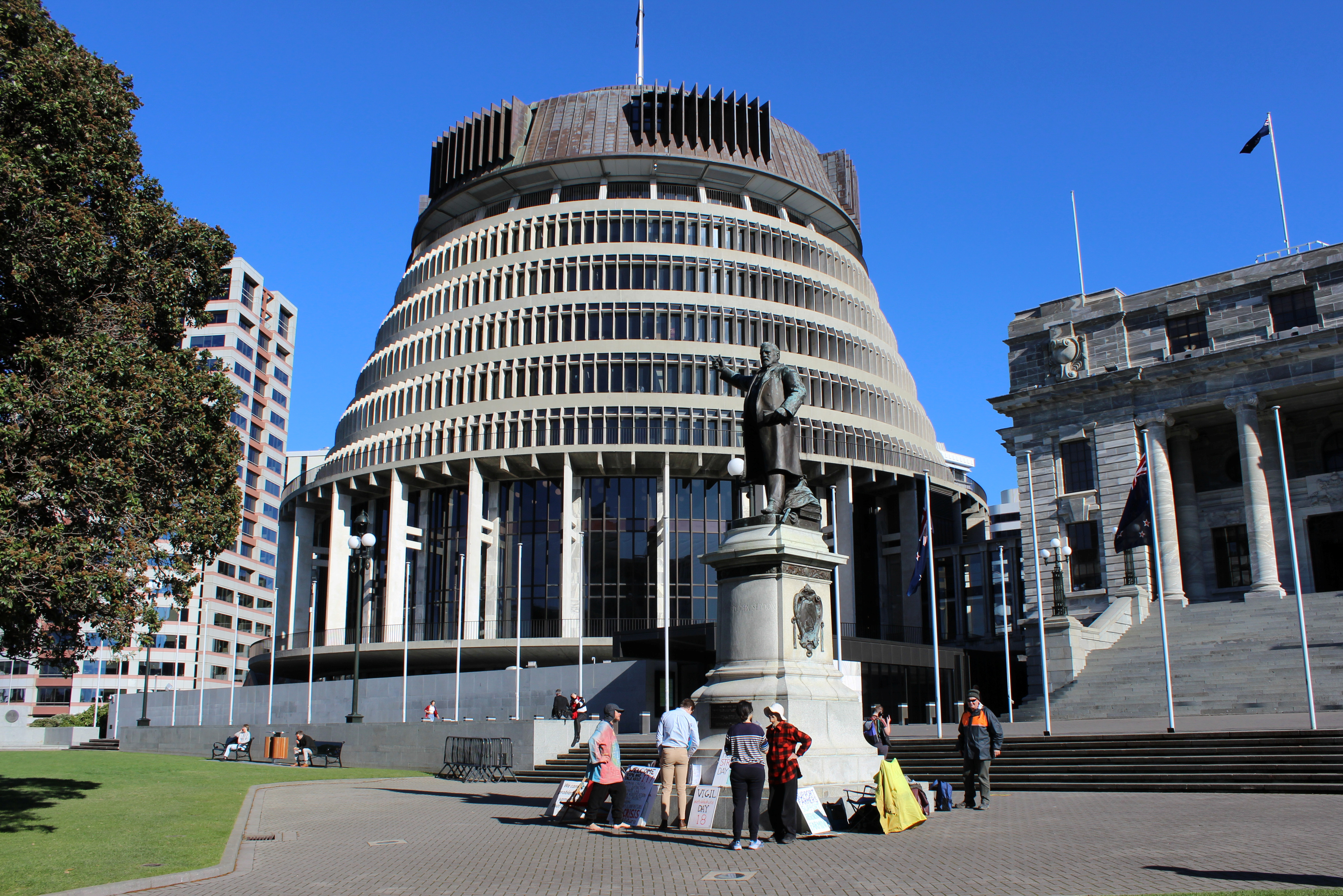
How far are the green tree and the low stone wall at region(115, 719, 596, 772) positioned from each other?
521 inches

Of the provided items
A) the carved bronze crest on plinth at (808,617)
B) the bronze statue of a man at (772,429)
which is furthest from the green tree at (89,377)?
the carved bronze crest on plinth at (808,617)

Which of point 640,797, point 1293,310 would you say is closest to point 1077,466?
point 1293,310

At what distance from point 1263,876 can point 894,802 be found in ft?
16.5

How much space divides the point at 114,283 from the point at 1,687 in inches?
4186

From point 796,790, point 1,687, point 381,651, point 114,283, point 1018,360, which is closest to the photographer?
point 796,790

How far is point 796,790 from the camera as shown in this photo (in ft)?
45.8

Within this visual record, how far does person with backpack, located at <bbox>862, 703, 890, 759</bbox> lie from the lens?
23.4 metres

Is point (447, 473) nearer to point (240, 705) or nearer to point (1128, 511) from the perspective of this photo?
point (240, 705)

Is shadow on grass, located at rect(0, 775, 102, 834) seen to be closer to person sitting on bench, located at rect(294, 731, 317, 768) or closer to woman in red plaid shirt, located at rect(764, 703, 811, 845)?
person sitting on bench, located at rect(294, 731, 317, 768)

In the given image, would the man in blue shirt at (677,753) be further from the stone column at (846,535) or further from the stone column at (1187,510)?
the stone column at (846,535)

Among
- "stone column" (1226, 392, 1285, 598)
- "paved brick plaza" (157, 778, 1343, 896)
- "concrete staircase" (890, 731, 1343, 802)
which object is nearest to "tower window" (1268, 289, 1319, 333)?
"stone column" (1226, 392, 1285, 598)

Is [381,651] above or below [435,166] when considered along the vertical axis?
below

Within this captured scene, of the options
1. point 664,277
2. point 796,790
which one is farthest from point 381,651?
point 796,790

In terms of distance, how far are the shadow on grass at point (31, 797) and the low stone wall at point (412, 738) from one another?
9.87 meters
